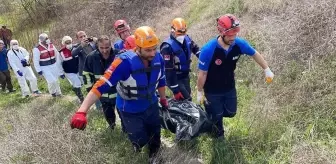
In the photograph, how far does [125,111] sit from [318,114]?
240cm

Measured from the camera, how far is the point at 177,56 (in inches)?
203

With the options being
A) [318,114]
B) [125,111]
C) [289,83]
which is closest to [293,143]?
[318,114]

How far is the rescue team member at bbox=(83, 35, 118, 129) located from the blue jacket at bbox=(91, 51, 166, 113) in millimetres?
943

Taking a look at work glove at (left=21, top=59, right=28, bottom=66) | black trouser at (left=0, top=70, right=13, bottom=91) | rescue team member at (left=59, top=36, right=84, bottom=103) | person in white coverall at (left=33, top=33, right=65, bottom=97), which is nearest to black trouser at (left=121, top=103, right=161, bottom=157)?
rescue team member at (left=59, top=36, right=84, bottom=103)

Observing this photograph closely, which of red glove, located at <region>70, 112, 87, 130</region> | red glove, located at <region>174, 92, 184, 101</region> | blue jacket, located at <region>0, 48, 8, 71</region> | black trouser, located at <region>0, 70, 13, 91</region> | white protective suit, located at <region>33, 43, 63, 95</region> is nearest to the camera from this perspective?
red glove, located at <region>70, 112, 87, 130</region>

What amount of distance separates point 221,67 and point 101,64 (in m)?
1.76

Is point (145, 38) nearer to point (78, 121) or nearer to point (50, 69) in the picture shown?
point (78, 121)

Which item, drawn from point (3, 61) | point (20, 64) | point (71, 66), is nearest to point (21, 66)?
point (20, 64)

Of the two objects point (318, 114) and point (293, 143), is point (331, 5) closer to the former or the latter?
point (318, 114)

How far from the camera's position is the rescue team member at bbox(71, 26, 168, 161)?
3600 mm

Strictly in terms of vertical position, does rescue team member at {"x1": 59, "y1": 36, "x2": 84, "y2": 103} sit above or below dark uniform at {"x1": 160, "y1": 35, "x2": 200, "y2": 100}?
below

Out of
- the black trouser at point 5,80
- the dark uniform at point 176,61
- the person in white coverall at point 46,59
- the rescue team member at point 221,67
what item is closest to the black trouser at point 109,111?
the dark uniform at point 176,61

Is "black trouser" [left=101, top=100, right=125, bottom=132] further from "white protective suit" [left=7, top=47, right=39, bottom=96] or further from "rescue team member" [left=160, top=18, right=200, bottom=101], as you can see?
"white protective suit" [left=7, top=47, right=39, bottom=96]

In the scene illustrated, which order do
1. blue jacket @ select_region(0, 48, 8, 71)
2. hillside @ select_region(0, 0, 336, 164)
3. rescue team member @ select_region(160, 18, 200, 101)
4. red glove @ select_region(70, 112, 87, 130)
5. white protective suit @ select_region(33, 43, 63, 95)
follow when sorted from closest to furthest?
red glove @ select_region(70, 112, 87, 130), hillside @ select_region(0, 0, 336, 164), rescue team member @ select_region(160, 18, 200, 101), white protective suit @ select_region(33, 43, 63, 95), blue jacket @ select_region(0, 48, 8, 71)
